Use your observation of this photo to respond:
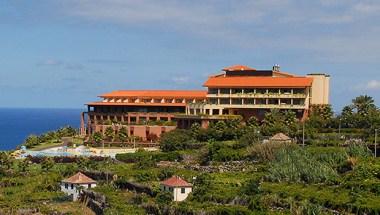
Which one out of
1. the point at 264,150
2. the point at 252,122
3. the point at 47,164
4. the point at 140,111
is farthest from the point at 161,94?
the point at 264,150

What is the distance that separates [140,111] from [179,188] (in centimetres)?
4090

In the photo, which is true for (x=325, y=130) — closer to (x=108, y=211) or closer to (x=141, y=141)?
(x=141, y=141)

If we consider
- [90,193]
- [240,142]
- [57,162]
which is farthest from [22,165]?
[240,142]

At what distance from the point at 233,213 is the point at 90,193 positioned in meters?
14.6

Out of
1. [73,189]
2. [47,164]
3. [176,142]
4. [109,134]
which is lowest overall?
[73,189]

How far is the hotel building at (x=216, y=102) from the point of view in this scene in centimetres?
7644

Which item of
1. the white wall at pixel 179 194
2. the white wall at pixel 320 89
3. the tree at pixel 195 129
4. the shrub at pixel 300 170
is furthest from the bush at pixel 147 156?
the white wall at pixel 320 89

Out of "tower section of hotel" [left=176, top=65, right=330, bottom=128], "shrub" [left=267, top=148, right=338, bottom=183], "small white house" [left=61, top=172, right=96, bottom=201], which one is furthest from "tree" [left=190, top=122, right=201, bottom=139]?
"shrub" [left=267, top=148, right=338, bottom=183]

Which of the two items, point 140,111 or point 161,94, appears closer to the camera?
point 140,111

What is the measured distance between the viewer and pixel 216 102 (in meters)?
80.0

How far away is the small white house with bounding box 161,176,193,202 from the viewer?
4531cm

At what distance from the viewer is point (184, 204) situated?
139ft

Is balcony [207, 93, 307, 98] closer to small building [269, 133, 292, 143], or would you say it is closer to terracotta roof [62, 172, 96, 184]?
small building [269, 133, 292, 143]

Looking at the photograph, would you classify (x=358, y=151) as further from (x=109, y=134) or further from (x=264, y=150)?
Answer: (x=109, y=134)
